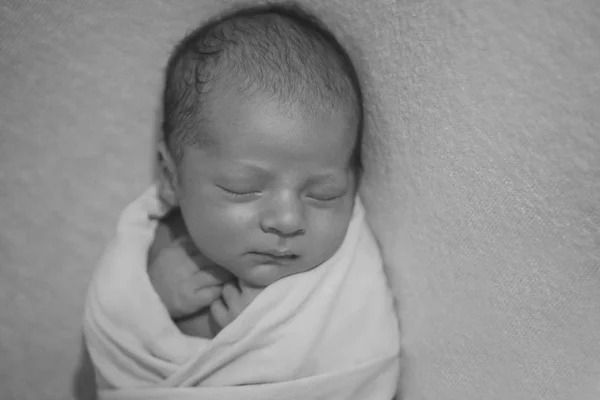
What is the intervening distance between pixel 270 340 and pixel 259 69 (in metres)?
Answer: 0.43

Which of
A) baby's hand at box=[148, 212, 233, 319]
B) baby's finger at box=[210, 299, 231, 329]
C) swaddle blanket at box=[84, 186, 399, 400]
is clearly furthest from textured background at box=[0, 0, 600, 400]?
baby's finger at box=[210, 299, 231, 329]

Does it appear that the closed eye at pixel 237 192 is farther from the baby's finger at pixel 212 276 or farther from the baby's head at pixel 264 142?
the baby's finger at pixel 212 276

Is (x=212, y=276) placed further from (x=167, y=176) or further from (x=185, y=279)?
(x=167, y=176)

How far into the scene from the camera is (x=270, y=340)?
112 centimetres

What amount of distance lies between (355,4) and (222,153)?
34cm

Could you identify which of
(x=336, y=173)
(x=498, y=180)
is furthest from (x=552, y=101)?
(x=336, y=173)

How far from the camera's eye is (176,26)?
127cm

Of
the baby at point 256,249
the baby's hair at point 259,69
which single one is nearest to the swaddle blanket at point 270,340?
the baby at point 256,249

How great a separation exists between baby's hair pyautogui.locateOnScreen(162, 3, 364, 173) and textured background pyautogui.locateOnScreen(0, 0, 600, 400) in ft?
0.22

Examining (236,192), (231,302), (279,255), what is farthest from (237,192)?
(231,302)

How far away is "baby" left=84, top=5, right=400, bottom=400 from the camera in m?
1.04

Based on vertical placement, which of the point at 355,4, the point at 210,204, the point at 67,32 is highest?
the point at 355,4

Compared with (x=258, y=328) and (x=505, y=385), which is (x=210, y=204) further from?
(x=505, y=385)

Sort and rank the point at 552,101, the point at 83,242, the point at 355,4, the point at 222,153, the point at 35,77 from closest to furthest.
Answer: the point at 552,101
the point at 222,153
the point at 355,4
the point at 35,77
the point at 83,242
